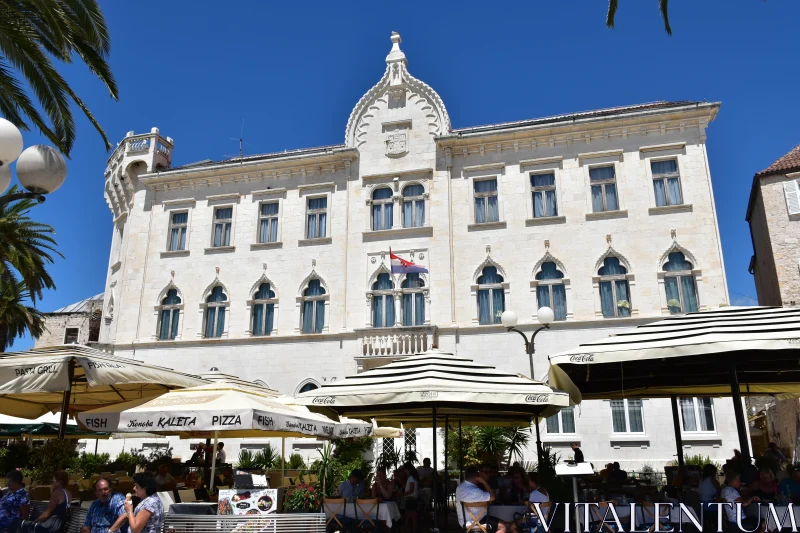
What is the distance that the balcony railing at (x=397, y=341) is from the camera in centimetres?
2409

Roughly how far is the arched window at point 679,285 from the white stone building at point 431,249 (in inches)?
2.2

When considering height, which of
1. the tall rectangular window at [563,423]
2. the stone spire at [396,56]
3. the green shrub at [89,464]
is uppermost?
the stone spire at [396,56]

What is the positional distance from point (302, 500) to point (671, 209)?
1893 centimetres

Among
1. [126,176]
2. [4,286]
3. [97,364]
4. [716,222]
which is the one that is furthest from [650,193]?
[4,286]

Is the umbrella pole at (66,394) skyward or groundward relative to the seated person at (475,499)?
skyward

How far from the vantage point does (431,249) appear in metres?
25.7

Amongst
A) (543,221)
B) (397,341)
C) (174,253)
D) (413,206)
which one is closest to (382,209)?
(413,206)

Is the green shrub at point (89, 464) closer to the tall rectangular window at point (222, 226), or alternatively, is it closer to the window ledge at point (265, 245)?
the tall rectangular window at point (222, 226)

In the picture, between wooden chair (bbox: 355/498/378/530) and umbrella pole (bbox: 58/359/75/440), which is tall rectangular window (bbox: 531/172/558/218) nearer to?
wooden chair (bbox: 355/498/378/530)

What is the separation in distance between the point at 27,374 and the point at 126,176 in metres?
22.8

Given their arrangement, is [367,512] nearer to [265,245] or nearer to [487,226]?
[487,226]

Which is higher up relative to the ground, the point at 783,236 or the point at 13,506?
the point at 783,236

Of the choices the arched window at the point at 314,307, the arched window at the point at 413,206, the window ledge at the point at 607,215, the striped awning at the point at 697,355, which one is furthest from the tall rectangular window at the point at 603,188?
the striped awning at the point at 697,355

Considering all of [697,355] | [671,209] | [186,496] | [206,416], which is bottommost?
[186,496]
